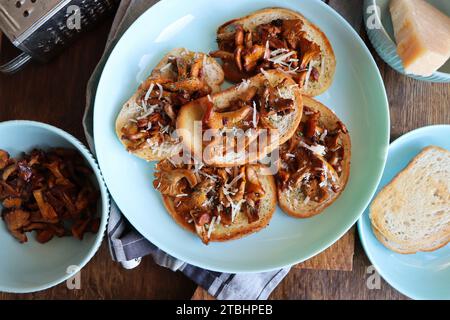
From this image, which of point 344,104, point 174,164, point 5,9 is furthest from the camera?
point 344,104

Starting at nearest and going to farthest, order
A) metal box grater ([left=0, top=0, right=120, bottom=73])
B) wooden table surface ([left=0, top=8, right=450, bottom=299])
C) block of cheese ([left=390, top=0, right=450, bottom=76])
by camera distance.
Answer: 1. metal box grater ([left=0, top=0, right=120, bottom=73])
2. block of cheese ([left=390, top=0, right=450, bottom=76])
3. wooden table surface ([left=0, top=8, right=450, bottom=299])

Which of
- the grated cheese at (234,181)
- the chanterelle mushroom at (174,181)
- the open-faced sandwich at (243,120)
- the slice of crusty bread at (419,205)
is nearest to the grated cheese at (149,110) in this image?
the open-faced sandwich at (243,120)

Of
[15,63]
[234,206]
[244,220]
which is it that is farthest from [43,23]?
[244,220]

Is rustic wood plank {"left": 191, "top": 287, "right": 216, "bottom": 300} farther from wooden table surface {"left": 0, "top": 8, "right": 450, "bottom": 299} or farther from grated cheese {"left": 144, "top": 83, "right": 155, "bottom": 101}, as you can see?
grated cheese {"left": 144, "top": 83, "right": 155, "bottom": 101}

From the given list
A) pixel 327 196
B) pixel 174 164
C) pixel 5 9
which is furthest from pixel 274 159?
pixel 5 9

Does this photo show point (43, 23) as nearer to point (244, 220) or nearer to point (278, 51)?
point (278, 51)

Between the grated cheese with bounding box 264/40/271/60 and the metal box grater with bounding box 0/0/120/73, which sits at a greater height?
the metal box grater with bounding box 0/0/120/73

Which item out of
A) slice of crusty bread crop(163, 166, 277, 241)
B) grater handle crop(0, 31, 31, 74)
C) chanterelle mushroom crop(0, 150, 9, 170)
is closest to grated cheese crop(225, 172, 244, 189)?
slice of crusty bread crop(163, 166, 277, 241)
